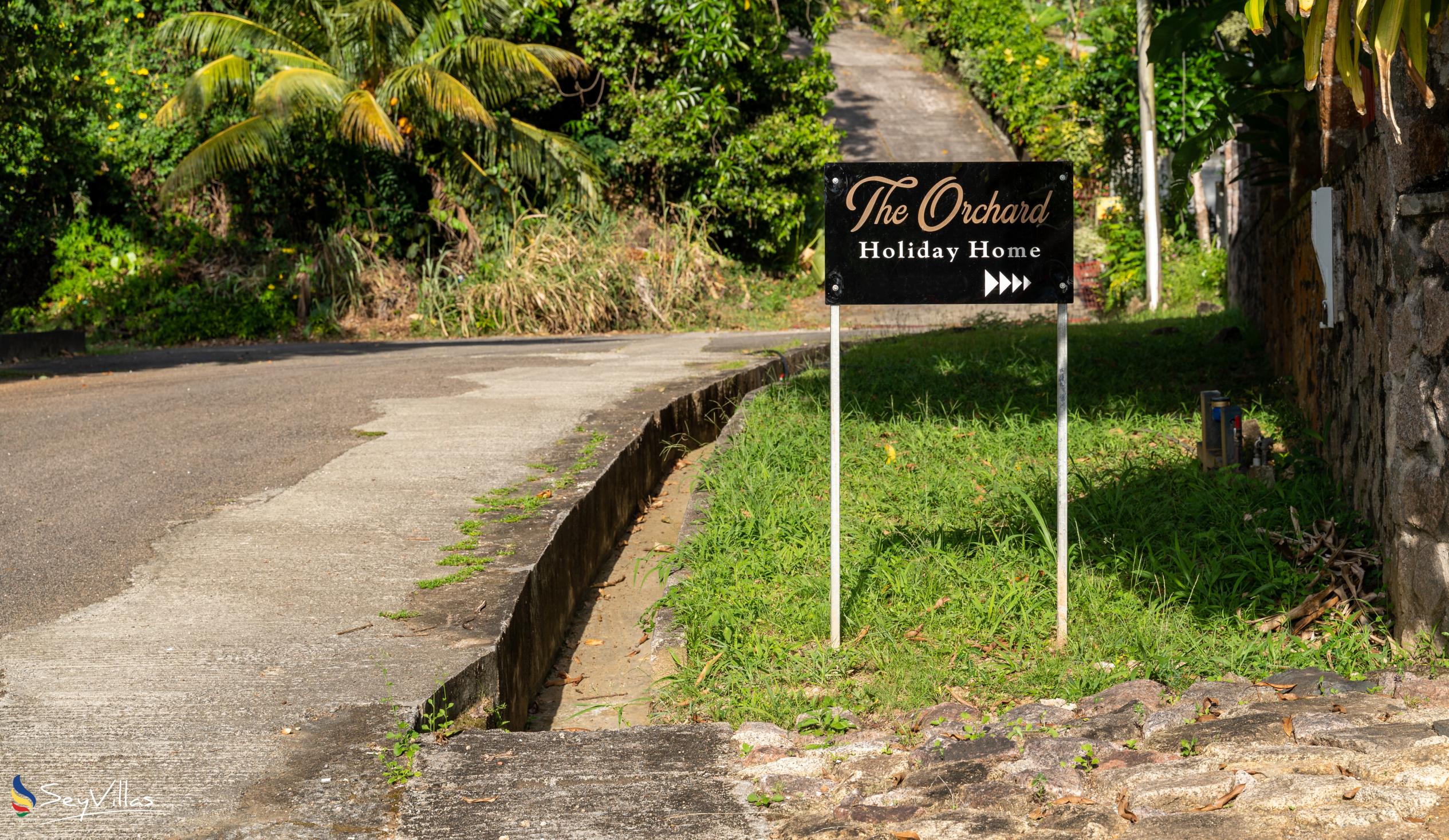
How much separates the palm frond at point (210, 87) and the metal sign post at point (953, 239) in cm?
1434

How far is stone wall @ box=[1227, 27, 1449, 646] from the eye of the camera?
373 cm

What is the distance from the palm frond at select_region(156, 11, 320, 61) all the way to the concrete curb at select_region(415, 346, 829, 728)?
1175cm

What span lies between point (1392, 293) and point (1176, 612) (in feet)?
4.19

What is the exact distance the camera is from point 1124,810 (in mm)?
2955

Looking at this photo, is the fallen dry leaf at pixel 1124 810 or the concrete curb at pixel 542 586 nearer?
the fallen dry leaf at pixel 1124 810

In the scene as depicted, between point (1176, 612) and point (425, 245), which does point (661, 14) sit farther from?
point (1176, 612)

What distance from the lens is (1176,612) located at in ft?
14.3

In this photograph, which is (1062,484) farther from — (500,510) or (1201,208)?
(1201,208)

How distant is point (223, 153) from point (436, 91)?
3.07 meters

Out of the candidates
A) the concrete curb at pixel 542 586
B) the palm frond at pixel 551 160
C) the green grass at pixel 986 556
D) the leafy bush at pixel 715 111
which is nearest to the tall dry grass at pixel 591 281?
the palm frond at pixel 551 160

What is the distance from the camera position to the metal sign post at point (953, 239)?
14.3 feet

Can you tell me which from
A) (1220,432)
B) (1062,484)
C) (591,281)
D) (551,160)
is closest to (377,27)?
(551,160)

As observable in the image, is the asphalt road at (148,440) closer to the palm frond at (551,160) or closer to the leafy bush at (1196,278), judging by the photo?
the palm frond at (551,160)

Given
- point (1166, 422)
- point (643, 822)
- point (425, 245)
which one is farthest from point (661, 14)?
point (643, 822)
